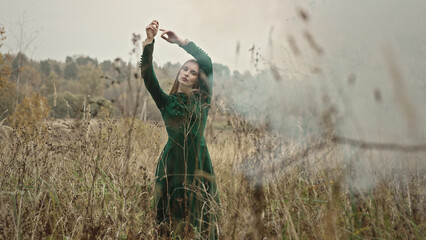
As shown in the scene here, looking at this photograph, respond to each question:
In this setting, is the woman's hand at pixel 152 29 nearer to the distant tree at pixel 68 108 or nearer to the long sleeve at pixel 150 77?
the long sleeve at pixel 150 77

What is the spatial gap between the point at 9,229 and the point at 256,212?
1.42 m

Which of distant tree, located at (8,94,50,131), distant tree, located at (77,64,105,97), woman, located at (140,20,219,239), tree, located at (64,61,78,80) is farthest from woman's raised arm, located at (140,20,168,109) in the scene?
tree, located at (64,61,78,80)

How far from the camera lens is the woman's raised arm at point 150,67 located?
2301mm

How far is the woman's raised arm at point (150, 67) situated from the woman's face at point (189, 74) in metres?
0.19

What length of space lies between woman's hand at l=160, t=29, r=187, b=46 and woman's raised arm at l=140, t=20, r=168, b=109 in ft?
0.99

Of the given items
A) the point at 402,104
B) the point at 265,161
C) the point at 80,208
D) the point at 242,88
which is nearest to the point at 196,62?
the point at 242,88

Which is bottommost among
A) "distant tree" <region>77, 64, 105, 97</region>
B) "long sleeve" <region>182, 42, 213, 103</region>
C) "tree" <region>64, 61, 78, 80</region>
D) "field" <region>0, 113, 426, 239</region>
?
"field" <region>0, 113, 426, 239</region>

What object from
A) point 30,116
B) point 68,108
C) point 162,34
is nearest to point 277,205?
point 162,34

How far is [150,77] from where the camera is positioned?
98.3 inches

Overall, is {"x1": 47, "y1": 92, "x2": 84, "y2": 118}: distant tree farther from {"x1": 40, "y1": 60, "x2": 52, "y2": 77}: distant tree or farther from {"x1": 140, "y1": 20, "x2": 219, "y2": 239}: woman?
{"x1": 40, "y1": 60, "x2": 52, "y2": 77}: distant tree

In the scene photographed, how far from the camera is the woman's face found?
103 inches

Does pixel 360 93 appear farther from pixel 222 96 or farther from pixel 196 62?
pixel 196 62

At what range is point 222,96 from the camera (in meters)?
1.78

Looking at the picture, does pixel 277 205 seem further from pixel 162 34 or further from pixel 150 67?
pixel 162 34
